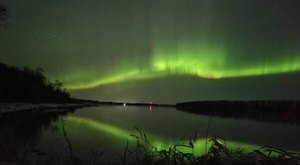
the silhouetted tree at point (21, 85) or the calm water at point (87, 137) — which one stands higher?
the silhouetted tree at point (21, 85)

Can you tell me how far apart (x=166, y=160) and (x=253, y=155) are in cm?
205

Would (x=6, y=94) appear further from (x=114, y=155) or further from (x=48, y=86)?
(x=114, y=155)

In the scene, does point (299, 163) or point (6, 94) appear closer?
point (299, 163)

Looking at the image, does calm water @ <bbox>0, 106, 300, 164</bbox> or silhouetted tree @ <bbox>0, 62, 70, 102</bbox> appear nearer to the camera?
calm water @ <bbox>0, 106, 300, 164</bbox>

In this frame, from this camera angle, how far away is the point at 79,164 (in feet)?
30.8

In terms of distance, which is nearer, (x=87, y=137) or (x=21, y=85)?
(x=87, y=137)

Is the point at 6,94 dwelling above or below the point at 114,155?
above

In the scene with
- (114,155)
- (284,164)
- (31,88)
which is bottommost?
(114,155)

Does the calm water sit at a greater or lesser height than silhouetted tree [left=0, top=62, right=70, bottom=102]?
lesser

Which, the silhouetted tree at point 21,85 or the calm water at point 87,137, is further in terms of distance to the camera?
the silhouetted tree at point 21,85

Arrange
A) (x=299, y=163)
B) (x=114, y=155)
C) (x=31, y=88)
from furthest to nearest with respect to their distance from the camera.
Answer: (x=31, y=88) < (x=114, y=155) < (x=299, y=163)

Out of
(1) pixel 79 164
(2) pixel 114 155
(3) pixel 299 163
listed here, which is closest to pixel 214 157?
(3) pixel 299 163

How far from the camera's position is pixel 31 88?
87562 millimetres

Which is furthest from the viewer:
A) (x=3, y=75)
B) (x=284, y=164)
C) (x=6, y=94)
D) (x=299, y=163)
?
(x=3, y=75)
